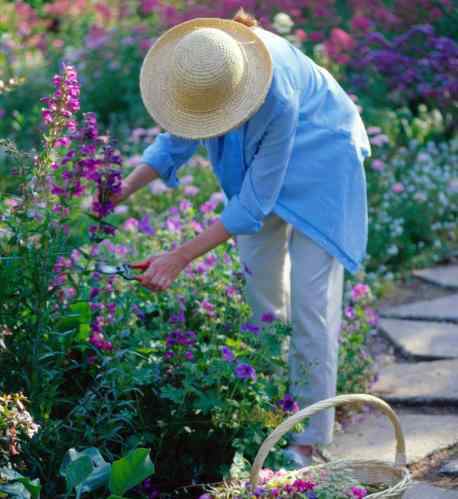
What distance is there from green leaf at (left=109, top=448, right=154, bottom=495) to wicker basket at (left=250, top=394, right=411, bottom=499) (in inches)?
10.2

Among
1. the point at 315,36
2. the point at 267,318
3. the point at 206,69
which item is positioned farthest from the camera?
the point at 315,36

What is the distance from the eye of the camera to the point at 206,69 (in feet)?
8.66

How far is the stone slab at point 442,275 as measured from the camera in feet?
15.6

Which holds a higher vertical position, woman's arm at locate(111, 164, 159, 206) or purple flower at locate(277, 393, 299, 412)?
woman's arm at locate(111, 164, 159, 206)

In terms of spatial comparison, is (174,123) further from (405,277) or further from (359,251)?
(405,277)

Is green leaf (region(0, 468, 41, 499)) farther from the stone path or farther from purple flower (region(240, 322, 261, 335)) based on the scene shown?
the stone path

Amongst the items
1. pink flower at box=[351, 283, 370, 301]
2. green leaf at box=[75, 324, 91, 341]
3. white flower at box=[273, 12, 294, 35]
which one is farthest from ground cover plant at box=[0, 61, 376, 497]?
white flower at box=[273, 12, 294, 35]

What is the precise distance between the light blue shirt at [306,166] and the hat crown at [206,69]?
0.68ft

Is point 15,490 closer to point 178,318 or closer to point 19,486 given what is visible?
point 19,486

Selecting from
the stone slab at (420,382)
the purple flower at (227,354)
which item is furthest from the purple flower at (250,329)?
the stone slab at (420,382)

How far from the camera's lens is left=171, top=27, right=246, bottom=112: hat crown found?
2641 mm

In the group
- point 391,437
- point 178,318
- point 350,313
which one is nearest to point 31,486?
point 178,318

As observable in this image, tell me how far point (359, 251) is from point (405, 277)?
1834 millimetres

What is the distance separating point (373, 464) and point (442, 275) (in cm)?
226
